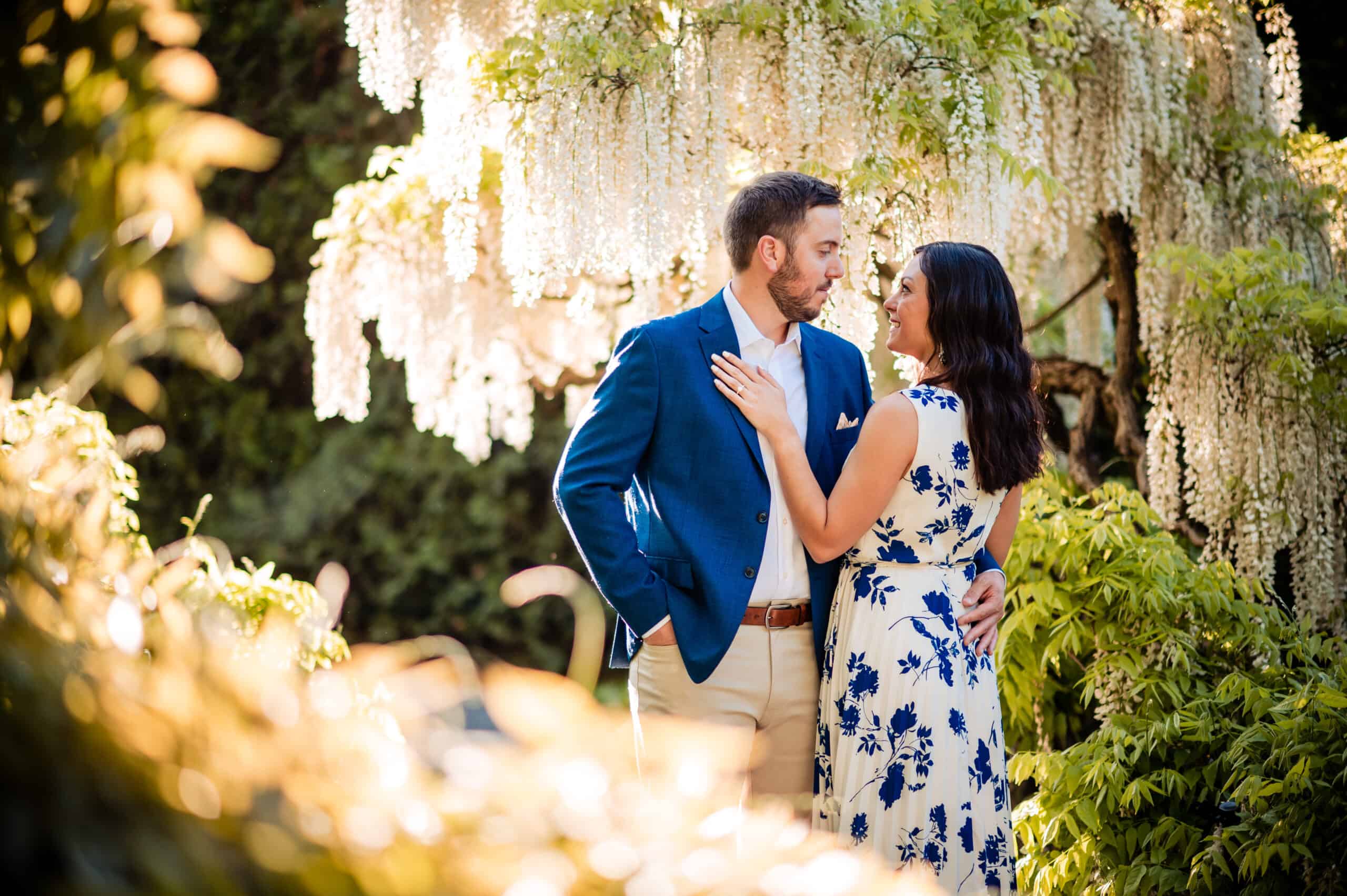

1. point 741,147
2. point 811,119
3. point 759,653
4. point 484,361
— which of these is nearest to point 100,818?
point 759,653

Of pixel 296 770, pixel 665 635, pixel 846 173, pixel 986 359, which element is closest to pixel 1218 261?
pixel 846 173

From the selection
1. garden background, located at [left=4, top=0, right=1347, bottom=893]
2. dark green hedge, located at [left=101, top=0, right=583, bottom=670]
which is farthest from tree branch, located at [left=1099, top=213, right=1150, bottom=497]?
dark green hedge, located at [left=101, top=0, right=583, bottom=670]

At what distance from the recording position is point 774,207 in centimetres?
197

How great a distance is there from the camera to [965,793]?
1843 mm

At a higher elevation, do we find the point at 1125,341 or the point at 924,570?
the point at 1125,341

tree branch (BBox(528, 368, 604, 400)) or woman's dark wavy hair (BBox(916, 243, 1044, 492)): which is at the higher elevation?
tree branch (BBox(528, 368, 604, 400))

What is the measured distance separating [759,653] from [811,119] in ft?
5.86

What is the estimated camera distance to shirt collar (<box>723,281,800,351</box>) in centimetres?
202

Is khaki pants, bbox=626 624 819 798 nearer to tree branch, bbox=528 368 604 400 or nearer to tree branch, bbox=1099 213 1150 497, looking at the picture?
tree branch, bbox=1099 213 1150 497

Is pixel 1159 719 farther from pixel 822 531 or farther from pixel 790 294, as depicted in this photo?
pixel 790 294

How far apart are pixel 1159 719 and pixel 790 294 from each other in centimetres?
145

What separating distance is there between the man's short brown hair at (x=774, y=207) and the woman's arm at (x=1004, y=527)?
670 millimetres

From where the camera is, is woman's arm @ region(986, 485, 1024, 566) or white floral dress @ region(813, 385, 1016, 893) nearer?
white floral dress @ region(813, 385, 1016, 893)

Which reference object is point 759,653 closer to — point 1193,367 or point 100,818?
point 100,818
